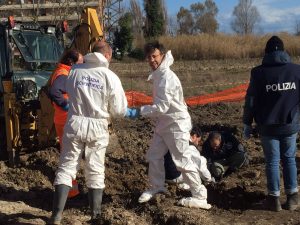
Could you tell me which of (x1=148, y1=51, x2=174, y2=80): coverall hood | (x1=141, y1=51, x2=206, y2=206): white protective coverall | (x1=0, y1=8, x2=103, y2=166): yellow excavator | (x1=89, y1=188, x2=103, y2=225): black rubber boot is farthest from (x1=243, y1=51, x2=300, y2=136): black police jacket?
(x1=0, y1=8, x2=103, y2=166): yellow excavator

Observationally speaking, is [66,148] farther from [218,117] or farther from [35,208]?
[218,117]

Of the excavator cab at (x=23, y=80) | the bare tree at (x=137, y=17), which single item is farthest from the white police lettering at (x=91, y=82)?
the bare tree at (x=137, y=17)

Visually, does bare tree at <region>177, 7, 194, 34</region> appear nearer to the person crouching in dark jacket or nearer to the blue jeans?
the person crouching in dark jacket

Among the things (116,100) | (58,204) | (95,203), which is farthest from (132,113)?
(58,204)

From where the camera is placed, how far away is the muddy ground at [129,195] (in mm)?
6336

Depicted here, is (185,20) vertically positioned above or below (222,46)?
above

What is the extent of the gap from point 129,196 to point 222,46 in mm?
36110

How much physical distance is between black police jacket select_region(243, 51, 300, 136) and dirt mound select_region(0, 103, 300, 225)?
39.1 inches

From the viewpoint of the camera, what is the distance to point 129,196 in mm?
7316

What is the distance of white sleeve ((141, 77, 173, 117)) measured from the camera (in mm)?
6355

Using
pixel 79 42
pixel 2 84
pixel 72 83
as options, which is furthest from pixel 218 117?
pixel 72 83

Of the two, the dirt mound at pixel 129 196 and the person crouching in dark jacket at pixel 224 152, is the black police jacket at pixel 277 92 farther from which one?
the person crouching in dark jacket at pixel 224 152

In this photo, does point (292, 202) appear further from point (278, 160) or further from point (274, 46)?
point (274, 46)

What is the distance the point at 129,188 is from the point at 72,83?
2.38 m
